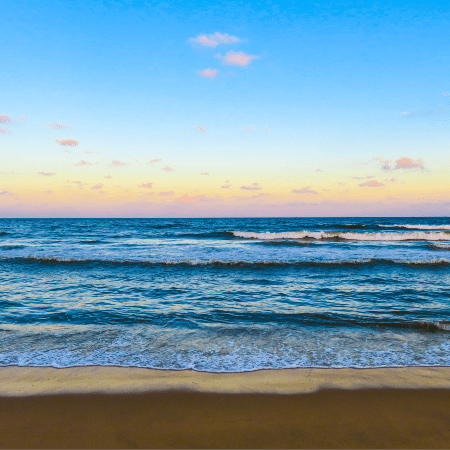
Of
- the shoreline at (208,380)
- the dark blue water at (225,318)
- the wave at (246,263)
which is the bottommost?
the dark blue water at (225,318)

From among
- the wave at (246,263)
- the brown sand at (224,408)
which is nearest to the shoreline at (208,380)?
the brown sand at (224,408)

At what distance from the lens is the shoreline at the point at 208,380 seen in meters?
4.11

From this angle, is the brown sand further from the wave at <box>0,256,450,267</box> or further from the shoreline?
the wave at <box>0,256,450,267</box>

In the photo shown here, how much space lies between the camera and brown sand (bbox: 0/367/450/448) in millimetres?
3116

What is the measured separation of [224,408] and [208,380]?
73 centimetres

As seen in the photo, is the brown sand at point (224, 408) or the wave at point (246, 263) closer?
the brown sand at point (224, 408)

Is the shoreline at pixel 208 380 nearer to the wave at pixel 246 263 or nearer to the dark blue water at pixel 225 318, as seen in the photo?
the dark blue water at pixel 225 318

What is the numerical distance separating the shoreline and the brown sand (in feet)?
0.04

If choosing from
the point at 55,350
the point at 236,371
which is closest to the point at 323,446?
the point at 236,371

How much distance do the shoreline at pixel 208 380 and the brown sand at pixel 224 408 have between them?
14mm

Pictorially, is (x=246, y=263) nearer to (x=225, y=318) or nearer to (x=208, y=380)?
(x=225, y=318)

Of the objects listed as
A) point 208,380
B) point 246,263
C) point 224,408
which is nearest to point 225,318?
point 208,380

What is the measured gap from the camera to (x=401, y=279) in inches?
465

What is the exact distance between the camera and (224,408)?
12.0ft
